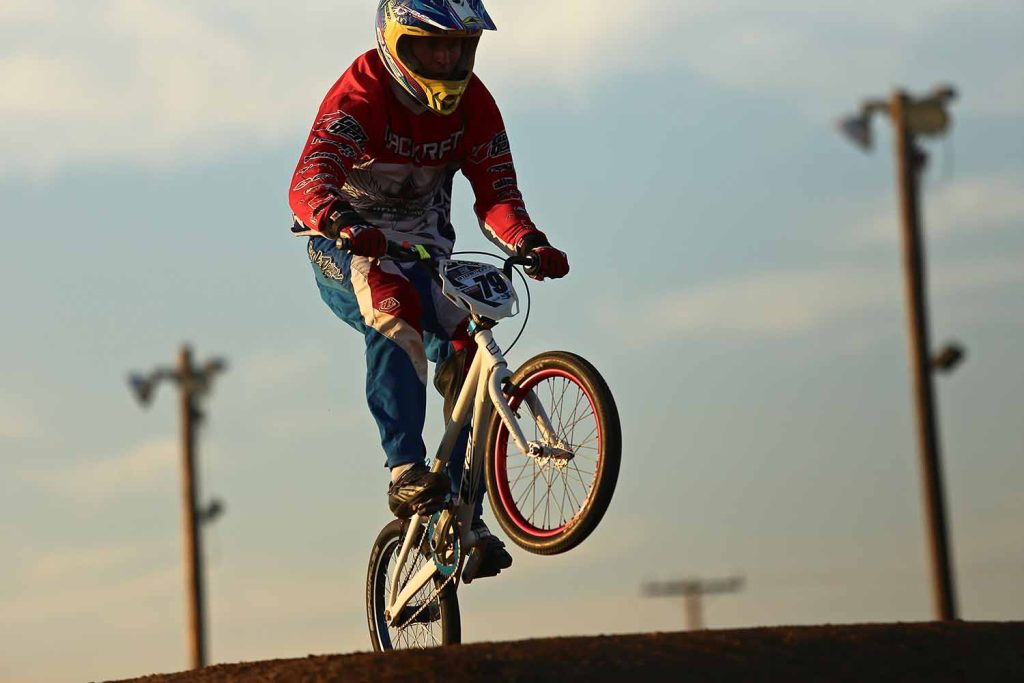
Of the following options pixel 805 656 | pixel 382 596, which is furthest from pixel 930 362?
pixel 805 656

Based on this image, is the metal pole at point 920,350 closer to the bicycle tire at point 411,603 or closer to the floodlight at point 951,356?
the floodlight at point 951,356

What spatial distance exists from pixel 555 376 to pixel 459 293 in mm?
589

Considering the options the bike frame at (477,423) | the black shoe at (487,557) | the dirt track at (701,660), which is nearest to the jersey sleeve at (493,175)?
the bike frame at (477,423)

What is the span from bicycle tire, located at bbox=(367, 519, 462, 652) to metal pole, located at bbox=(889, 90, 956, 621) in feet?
36.0

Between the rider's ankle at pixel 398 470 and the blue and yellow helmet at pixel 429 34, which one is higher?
the blue and yellow helmet at pixel 429 34

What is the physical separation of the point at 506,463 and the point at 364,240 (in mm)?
1284

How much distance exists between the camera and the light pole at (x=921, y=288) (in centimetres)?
1966

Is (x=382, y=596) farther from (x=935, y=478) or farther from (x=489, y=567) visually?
Result: (x=935, y=478)

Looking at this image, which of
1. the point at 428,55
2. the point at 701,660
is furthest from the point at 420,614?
the point at 428,55

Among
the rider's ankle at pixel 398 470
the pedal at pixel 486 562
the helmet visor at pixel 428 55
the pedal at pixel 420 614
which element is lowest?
the pedal at pixel 420 614

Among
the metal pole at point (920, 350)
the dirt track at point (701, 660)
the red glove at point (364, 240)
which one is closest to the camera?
the dirt track at point (701, 660)

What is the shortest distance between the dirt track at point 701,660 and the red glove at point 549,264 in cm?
182

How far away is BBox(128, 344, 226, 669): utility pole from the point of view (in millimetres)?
26375

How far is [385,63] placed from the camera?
8.70 metres
